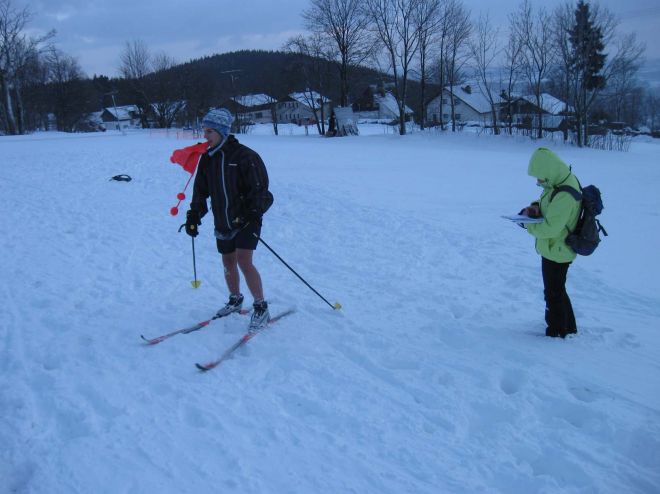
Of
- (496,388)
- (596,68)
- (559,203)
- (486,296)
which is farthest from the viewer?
(596,68)

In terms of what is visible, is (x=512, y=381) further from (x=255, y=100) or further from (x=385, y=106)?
(x=255, y=100)

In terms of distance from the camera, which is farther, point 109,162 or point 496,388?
point 109,162

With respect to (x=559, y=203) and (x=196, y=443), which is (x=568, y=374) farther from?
(x=196, y=443)

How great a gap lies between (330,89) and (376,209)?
3884 cm

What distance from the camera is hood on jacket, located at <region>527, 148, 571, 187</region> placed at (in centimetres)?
373

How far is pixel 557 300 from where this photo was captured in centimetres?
411

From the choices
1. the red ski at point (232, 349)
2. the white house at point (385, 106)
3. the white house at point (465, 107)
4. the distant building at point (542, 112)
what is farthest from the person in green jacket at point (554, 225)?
the white house at point (385, 106)

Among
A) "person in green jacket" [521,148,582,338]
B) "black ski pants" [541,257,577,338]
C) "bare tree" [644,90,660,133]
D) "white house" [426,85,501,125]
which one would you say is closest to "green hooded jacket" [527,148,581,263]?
"person in green jacket" [521,148,582,338]

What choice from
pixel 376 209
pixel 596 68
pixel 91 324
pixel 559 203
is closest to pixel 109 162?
pixel 376 209

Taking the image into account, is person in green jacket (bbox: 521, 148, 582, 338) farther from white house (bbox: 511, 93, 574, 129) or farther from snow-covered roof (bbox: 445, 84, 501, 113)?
snow-covered roof (bbox: 445, 84, 501, 113)

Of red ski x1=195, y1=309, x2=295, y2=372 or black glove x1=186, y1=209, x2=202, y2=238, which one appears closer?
red ski x1=195, y1=309, x2=295, y2=372

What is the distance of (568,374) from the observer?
11.7ft

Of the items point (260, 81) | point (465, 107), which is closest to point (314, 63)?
point (260, 81)

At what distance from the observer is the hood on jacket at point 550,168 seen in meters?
3.73
